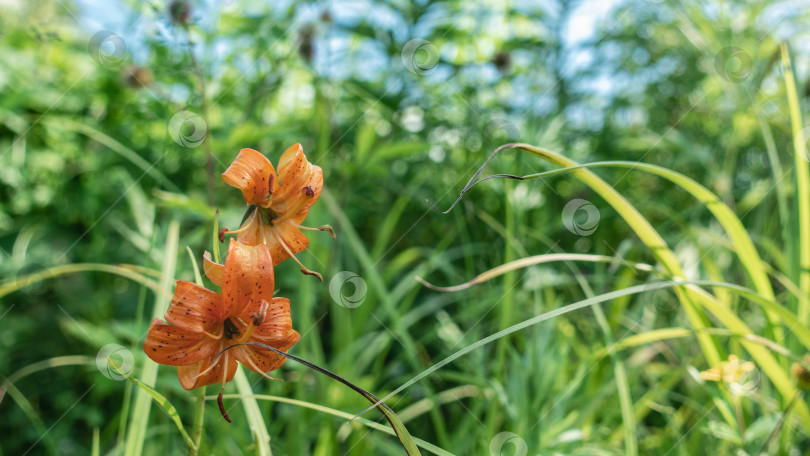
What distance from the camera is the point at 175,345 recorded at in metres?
0.41

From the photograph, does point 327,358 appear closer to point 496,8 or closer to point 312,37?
point 312,37

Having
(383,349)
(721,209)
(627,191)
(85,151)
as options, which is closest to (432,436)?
(383,349)

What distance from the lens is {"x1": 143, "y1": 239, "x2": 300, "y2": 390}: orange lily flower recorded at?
1.31ft

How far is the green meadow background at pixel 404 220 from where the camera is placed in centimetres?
91

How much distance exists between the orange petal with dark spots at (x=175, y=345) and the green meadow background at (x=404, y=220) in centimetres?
38

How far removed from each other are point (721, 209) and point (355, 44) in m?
1.10
